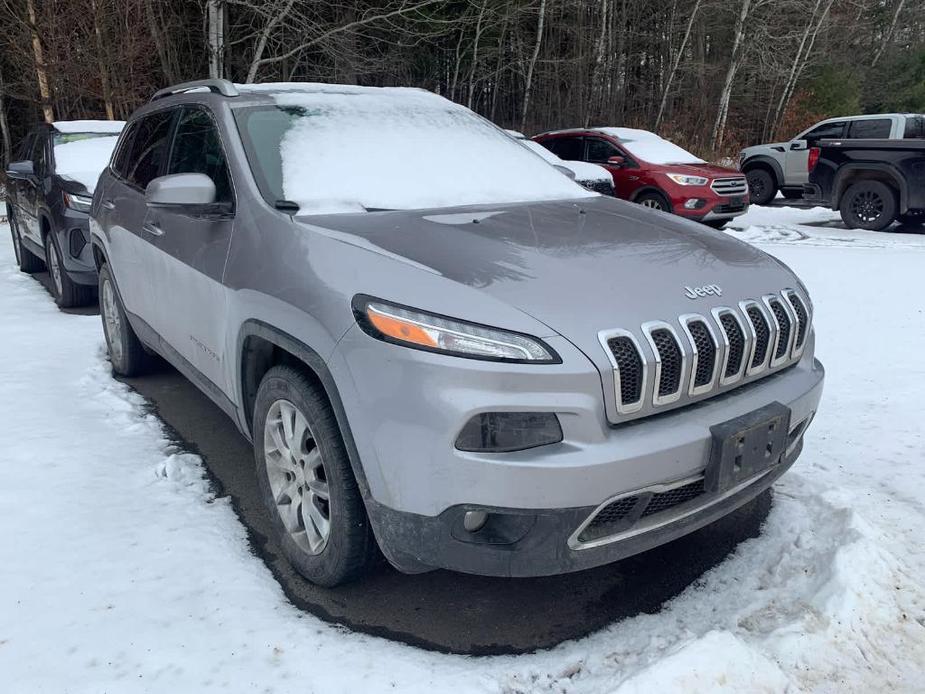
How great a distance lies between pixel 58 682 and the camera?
86.2 inches

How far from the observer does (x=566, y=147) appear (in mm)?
12359

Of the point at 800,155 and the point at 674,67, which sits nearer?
the point at 800,155

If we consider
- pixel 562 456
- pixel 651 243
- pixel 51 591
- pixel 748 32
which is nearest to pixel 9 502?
pixel 51 591

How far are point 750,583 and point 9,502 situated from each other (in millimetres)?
2932

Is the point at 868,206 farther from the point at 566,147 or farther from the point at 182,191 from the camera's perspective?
the point at 182,191

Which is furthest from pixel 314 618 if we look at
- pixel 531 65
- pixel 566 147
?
pixel 531 65

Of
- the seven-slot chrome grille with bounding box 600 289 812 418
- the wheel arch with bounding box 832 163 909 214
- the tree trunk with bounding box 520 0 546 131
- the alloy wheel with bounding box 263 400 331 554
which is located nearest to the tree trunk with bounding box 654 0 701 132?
the tree trunk with bounding box 520 0 546 131

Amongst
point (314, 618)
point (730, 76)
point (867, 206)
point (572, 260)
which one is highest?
point (730, 76)

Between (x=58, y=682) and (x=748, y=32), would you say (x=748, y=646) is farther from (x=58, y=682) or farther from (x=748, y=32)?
(x=748, y=32)

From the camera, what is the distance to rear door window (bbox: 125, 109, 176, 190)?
156 inches

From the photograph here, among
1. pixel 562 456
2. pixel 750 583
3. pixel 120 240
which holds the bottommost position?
pixel 750 583

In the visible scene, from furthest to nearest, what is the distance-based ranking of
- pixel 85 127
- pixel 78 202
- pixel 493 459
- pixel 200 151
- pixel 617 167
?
pixel 617 167
pixel 85 127
pixel 78 202
pixel 200 151
pixel 493 459

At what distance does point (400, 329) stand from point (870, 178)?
35.6 feet

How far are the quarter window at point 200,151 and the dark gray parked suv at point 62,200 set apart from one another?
3.18 m
